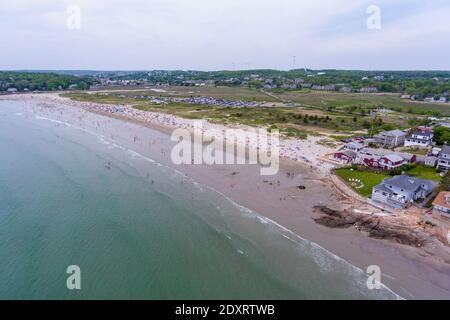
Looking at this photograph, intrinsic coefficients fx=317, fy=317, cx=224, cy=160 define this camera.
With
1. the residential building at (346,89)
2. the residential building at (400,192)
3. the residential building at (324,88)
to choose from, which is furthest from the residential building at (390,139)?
the residential building at (324,88)

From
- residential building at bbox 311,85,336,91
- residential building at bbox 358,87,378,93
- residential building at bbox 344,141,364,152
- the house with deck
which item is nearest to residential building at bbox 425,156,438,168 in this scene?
the house with deck

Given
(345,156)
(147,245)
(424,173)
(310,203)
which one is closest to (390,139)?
(345,156)

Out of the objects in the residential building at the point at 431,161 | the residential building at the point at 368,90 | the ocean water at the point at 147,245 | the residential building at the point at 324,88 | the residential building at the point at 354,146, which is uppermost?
the residential building at the point at 324,88

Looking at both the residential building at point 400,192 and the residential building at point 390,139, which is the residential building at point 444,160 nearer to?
the residential building at point 400,192

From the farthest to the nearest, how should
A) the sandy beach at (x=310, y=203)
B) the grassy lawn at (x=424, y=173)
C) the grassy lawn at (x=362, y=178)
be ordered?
1. the grassy lawn at (x=424, y=173)
2. the grassy lawn at (x=362, y=178)
3. the sandy beach at (x=310, y=203)

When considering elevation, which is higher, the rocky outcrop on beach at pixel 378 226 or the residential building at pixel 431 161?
the residential building at pixel 431 161

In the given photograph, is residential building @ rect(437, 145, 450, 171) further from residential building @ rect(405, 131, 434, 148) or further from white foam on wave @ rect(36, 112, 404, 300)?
white foam on wave @ rect(36, 112, 404, 300)
